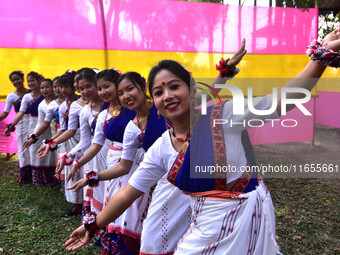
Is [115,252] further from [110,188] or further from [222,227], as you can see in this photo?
[222,227]

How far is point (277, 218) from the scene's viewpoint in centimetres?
388

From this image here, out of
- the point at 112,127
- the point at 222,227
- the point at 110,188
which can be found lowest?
the point at 110,188

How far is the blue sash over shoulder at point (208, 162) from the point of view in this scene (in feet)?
4.45

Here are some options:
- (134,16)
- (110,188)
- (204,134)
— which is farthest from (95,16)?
(204,134)

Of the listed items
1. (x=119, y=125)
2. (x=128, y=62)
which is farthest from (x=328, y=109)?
(x=119, y=125)

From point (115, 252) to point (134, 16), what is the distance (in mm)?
4609

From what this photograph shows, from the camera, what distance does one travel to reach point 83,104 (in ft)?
12.5

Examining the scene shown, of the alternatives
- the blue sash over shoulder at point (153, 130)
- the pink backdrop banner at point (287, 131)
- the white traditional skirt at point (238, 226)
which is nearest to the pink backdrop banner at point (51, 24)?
the pink backdrop banner at point (287, 131)

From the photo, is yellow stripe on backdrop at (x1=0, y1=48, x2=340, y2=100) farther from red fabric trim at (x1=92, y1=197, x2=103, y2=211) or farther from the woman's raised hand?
the woman's raised hand

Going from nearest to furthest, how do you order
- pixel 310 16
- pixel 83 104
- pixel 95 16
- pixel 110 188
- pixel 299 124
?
pixel 110 188 → pixel 83 104 → pixel 95 16 → pixel 310 16 → pixel 299 124

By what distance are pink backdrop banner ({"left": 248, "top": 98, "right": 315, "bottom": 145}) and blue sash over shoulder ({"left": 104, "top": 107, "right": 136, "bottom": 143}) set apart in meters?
4.33

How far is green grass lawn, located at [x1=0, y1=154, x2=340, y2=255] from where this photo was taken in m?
3.30

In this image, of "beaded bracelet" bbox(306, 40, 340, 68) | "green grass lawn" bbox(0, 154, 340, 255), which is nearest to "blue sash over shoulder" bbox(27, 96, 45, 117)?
"green grass lawn" bbox(0, 154, 340, 255)

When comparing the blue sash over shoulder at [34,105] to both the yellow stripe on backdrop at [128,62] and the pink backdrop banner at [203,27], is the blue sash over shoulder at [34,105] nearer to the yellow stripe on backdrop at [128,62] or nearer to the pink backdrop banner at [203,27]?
the yellow stripe on backdrop at [128,62]
